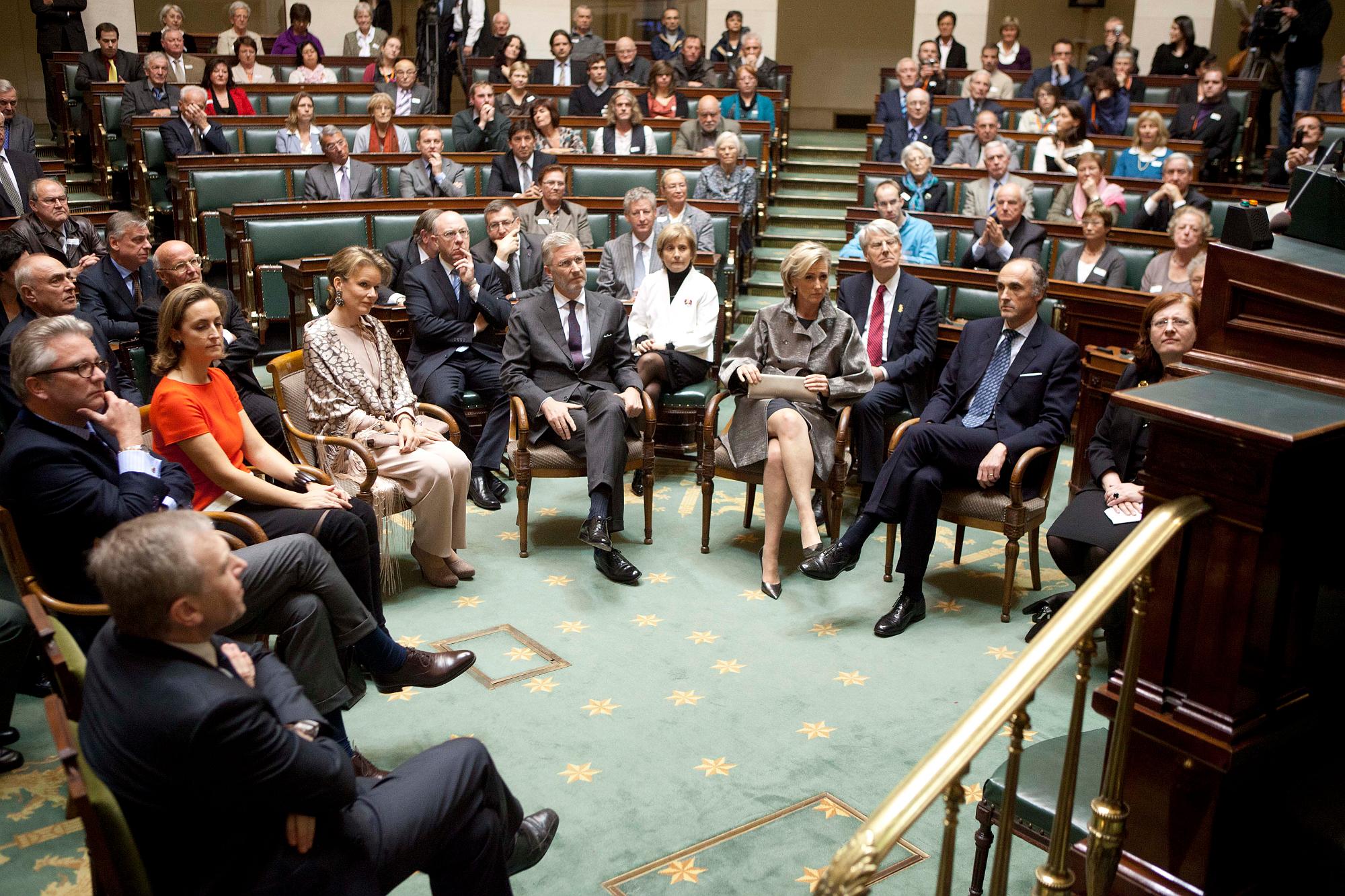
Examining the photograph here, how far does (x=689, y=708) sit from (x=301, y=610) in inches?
45.3

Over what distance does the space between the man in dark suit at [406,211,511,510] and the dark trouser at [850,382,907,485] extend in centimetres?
152

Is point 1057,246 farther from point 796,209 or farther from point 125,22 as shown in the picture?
point 125,22

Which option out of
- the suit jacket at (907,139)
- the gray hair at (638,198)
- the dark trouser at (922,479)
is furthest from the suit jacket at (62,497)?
the suit jacket at (907,139)

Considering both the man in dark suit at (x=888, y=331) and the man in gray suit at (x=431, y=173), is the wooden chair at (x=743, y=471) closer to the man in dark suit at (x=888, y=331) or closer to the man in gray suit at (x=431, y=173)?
the man in dark suit at (x=888, y=331)

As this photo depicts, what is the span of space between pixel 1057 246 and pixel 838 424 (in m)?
2.49

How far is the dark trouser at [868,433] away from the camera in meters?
4.59

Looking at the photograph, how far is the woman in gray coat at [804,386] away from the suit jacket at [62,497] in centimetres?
220

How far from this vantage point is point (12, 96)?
756 cm

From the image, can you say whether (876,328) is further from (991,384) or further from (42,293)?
(42,293)

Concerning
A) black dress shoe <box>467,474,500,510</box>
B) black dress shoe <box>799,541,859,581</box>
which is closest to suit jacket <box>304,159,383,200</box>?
black dress shoe <box>467,474,500,510</box>

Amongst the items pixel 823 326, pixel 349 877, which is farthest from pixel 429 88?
pixel 349 877

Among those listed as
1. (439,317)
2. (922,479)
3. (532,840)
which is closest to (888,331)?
(922,479)

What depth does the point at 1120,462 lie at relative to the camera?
372cm

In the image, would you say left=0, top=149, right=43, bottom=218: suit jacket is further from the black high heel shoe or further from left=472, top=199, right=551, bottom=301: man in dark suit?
the black high heel shoe
